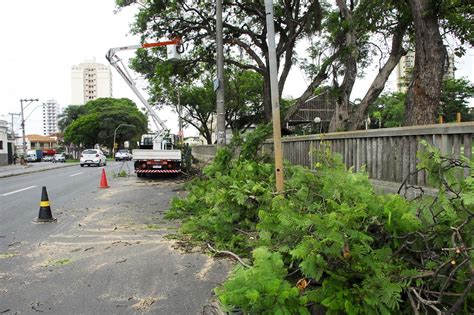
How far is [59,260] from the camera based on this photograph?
239 inches

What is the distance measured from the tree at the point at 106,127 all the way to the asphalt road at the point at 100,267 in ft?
242

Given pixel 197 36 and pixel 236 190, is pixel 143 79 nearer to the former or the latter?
pixel 197 36

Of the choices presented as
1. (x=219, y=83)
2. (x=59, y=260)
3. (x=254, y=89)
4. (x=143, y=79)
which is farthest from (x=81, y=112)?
(x=59, y=260)

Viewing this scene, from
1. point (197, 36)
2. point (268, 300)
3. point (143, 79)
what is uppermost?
point (197, 36)

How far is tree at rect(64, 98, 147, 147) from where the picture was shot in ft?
267

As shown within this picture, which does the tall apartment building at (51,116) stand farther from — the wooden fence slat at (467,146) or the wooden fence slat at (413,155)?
the wooden fence slat at (467,146)

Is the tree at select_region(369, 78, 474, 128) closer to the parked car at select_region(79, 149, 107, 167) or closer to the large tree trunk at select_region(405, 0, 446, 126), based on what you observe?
the parked car at select_region(79, 149, 107, 167)

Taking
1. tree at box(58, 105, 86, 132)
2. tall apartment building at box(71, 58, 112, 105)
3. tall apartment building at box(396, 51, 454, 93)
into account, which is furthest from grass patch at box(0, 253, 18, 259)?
tall apartment building at box(71, 58, 112, 105)

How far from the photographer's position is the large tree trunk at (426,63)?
8734 mm

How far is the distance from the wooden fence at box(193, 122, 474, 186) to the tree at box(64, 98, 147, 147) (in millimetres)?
76879

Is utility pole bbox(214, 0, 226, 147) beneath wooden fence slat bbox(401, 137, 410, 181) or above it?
above

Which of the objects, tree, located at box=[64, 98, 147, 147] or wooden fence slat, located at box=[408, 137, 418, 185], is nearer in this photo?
wooden fence slat, located at box=[408, 137, 418, 185]

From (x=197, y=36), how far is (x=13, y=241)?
14136 millimetres

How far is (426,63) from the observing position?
8875 mm
